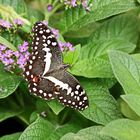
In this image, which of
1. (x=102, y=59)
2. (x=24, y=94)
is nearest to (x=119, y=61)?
(x=102, y=59)

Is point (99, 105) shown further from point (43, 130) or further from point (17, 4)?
point (17, 4)

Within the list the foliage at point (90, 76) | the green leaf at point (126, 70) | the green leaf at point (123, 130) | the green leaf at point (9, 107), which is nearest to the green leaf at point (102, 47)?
the foliage at point (90, 76)

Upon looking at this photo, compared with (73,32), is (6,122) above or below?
below

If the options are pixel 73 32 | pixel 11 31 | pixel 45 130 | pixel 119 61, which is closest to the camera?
pixel 119 61

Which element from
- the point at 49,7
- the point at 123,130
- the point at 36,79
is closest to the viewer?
the point at 123,130

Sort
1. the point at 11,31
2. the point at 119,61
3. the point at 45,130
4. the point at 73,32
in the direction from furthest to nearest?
the point at 73,32 < the point at 11,31 < the point at 45,130 < the point at 119,61

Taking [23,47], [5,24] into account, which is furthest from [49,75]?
[5,24]

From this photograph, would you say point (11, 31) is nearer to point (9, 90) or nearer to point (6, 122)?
point (9, 90)
